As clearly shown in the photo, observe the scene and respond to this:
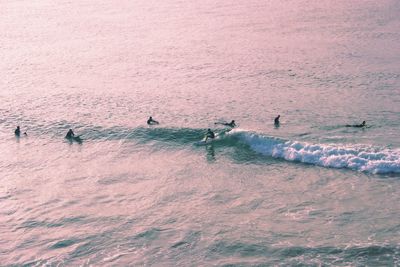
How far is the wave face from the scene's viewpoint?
3188 centimetres

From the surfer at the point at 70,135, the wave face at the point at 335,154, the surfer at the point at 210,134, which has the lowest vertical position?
the wave face at the point at 335,154

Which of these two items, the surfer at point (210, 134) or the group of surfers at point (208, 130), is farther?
the group of surfers at point (208, 130)

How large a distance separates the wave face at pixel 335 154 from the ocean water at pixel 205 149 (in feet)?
0.42

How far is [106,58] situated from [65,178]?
3377 centimetres

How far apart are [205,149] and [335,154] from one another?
982 centimetres

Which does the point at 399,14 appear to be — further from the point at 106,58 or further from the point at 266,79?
the point at 106,58

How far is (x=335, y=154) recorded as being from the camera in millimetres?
33750

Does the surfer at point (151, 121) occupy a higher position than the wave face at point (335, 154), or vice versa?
the surfer at point (151, 121)

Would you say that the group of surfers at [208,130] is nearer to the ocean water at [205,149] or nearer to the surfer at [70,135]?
the surfer at [70,135]

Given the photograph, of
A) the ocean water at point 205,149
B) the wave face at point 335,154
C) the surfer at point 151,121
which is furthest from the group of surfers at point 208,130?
the wave face at point 335,154

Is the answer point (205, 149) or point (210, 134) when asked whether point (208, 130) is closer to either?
point (210, 134)

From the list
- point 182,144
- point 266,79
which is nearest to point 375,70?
point 266,79

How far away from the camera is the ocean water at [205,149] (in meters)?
24.8

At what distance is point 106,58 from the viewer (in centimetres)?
6400
